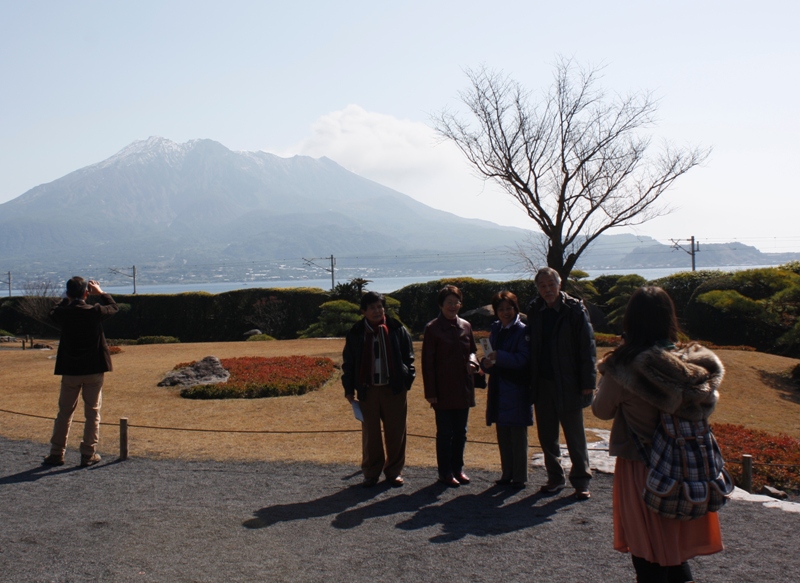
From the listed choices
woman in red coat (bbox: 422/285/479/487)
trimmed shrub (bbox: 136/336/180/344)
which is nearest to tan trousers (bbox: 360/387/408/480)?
woman in red coat (bbox: 422/285/479/487)

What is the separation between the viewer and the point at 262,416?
33.7 feet

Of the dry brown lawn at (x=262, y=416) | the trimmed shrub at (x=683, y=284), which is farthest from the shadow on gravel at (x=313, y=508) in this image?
the trimmed shrub at (x=683, y=284)

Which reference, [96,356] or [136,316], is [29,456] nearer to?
[96,356]

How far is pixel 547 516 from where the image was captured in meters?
5.32

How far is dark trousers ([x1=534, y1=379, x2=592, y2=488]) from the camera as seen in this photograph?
18.9ft

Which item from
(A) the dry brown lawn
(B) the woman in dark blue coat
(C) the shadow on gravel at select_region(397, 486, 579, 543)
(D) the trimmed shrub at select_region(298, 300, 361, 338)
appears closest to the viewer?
(C) the shadow on gravel at select_region(397, 486, 579, 543)

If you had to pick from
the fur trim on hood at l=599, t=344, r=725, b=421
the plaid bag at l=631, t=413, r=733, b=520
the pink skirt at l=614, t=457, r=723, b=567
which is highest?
the fur trim on hood at l=599, t=344, r=725, b=421

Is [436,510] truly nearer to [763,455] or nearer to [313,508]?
[313,508]

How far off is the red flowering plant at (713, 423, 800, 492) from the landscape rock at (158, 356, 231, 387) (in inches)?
335

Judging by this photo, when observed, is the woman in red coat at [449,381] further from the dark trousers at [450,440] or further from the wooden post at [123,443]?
the wooden post at [123,443]

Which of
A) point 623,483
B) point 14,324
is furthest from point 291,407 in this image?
point 14,324

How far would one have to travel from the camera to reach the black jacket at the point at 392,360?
6273 mm

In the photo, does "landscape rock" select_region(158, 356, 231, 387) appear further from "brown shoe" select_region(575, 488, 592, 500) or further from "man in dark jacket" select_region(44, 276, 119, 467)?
"brown shoe" select_region(575, 488, 592, 500)

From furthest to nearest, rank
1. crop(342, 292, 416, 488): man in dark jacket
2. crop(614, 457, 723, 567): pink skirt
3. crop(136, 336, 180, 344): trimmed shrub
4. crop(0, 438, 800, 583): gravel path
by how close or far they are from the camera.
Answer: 1. crop(136, 336, 180, 344): trimmed shrub
2. crop(342, 292, 416, 488): man in dark jacket
3. crop(0, 438, 800, 583): gravel path
4. crop(614, 457, 723, 567): pink skirt
